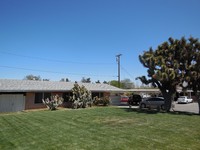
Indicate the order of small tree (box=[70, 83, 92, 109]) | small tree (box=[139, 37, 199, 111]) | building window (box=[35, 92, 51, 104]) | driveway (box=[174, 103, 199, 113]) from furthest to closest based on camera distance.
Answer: small tree (box=[70, 83, 92, 109]) → driveway (box=[174, 103, 199, 113]) → building window (box=[35, 92, 51, 104]) → small tree (box=[139, 37, 199, 111])

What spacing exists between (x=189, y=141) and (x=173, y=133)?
166 cm

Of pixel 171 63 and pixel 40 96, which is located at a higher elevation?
pixel 171 63

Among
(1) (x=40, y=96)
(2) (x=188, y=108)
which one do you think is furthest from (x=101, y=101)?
(2) (x=188, y=108)

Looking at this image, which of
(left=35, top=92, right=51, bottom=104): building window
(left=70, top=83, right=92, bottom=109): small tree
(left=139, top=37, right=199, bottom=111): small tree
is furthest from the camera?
(left=70, top=83, right=92, bottom=109): small tree

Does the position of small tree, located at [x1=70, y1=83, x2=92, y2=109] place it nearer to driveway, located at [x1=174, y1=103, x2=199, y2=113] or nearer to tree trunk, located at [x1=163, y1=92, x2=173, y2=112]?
tree trunk, located at [x1=163, y1=92, x2=173, y2=112]

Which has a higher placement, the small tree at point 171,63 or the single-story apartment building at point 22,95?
the small tree at point 171,63

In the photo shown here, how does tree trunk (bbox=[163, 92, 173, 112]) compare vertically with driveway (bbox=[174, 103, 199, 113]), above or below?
above

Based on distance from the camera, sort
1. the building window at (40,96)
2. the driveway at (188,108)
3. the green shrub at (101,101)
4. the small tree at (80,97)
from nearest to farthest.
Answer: the building window at (40,96) → the driveway at (188,108) → the small tree at (80,97) → the green shrub at (101,101)

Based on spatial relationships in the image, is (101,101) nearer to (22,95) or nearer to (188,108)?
(22,95)

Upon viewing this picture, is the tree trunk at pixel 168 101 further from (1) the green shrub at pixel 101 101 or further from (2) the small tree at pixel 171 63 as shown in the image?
(1) the green shrub at pixel 101 101

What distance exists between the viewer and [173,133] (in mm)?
10789

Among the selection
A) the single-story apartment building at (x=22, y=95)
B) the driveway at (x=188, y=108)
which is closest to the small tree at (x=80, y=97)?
the single-story apartment building at (x=22, y=95)

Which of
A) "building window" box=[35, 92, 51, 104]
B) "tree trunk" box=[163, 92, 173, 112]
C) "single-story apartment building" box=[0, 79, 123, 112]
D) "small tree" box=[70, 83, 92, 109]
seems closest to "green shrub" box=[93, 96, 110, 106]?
"small tree" box=[70, 83, 92, 109]

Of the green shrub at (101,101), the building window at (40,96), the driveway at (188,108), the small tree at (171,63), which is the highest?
the small tree at (171,63)
